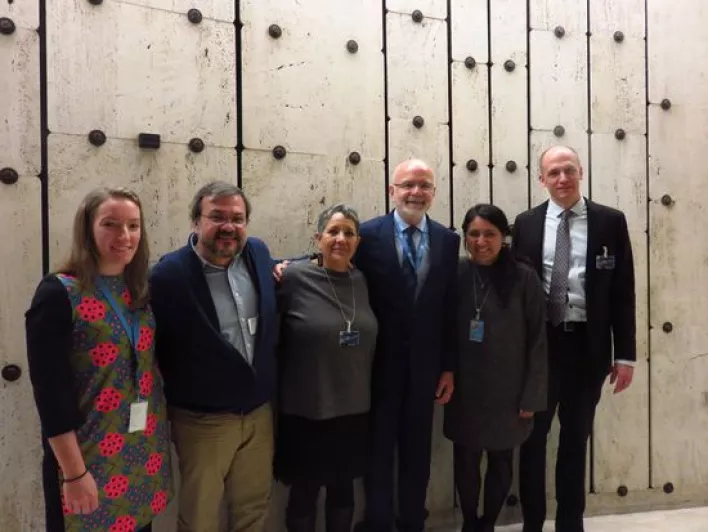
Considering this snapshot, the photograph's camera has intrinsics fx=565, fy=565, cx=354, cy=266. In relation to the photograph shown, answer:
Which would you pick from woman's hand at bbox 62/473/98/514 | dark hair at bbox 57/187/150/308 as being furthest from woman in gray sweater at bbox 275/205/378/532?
woman's hand at bbox 62/473/98/514

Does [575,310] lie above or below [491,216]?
below

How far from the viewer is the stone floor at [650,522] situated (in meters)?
2.47

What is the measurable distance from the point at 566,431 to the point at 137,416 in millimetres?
1563

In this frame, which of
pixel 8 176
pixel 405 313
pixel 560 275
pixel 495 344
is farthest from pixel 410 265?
pixel 8 176

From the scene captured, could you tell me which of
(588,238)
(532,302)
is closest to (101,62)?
(532,302)

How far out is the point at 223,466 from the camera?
64.9 inches

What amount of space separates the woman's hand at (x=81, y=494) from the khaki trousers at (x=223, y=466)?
346mm

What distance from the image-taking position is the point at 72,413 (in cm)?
127

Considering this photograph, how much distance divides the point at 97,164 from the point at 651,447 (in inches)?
105

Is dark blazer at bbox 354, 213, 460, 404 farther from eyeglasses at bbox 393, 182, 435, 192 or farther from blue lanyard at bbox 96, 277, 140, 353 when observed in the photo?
blue lanyard at bbox 96, 277, 140, 353

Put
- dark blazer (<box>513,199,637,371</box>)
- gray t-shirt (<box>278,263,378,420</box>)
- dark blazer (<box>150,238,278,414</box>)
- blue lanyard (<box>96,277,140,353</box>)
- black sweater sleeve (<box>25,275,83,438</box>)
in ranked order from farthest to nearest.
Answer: dark blazer (<box>513,199,637,371</box>)
gray t-shirt (<box>278,263,378,420</box>)
dark blazer (<box>150,238,278,414</box>)
blue lanyard (<box>96,277,140,353</box>)
black sweater sleeve (<box>25,275,83,438</box>)

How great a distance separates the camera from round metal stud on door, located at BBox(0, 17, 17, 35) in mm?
1773

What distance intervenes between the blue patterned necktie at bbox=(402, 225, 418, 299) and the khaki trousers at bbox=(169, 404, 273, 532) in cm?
61

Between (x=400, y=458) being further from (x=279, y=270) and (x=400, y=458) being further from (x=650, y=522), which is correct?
(x=650, y=522)
